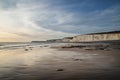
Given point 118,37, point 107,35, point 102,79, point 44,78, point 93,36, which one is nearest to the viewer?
point 102,79

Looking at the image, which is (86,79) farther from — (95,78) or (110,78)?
(110,78)

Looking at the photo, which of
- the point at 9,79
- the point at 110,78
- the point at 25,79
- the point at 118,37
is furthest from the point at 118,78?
the point at 118,37

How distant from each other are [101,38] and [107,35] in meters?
7.58

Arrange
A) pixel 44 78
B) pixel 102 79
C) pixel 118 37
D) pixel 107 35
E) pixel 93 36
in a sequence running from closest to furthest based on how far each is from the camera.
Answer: pixel 102 79 < pixel 44 78 < pixel 118 37 < pixel 107 35 < pixel 93 36

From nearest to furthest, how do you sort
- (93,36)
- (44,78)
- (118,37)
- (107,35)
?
(44,78)
(118,37)
(107,35)
(93,36)

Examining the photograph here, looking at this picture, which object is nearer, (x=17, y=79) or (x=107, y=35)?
(x=17, y=79)

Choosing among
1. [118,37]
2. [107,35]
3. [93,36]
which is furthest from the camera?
[93,36]

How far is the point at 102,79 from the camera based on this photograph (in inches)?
295

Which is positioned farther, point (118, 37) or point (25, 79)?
point (118, 37)

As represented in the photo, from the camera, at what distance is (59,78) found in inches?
313

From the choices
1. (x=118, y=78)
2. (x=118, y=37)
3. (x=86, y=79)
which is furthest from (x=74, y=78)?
(x=118, y=37)

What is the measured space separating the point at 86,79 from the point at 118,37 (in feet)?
555

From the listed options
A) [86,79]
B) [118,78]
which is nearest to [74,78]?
[86,79]

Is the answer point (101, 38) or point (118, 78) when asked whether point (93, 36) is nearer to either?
point (101, 38)
